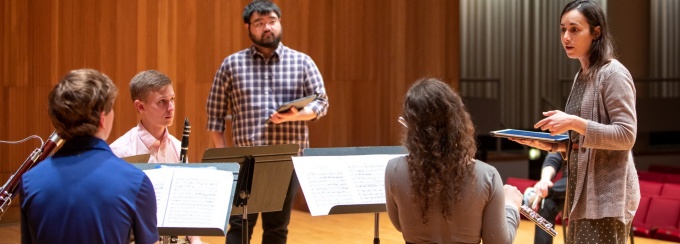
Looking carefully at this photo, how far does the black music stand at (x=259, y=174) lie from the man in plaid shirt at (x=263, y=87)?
0.63m

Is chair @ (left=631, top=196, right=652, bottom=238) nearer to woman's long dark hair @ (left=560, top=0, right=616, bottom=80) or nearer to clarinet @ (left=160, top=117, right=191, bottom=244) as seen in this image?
woman's long dark hair @ (left=560, top=0, right=616, bottom=80)

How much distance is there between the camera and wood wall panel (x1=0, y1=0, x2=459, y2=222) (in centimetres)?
688

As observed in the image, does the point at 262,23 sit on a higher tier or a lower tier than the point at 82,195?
higher

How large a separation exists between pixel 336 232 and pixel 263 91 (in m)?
2.29

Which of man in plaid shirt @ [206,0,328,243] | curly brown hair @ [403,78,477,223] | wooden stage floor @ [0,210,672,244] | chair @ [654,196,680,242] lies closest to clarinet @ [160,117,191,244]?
man in plaid shirt @ [206,0,328,243]

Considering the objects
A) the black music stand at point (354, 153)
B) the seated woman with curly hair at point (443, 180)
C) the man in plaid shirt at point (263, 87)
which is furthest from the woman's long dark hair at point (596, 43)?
the man in plaid shirt at point (263, 87)

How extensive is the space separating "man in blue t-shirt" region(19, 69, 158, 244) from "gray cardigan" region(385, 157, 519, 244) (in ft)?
2.80

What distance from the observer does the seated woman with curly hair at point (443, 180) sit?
279 centimetres

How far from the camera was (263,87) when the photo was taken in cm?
484

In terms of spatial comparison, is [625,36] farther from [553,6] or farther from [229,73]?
[229,73]

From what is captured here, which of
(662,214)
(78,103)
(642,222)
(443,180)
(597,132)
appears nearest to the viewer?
(78,103)

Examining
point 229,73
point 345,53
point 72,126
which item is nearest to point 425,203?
point 72,126

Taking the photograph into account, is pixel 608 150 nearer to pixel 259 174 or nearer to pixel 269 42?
pixel 259 174

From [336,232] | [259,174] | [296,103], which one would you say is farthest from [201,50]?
[259,174]
